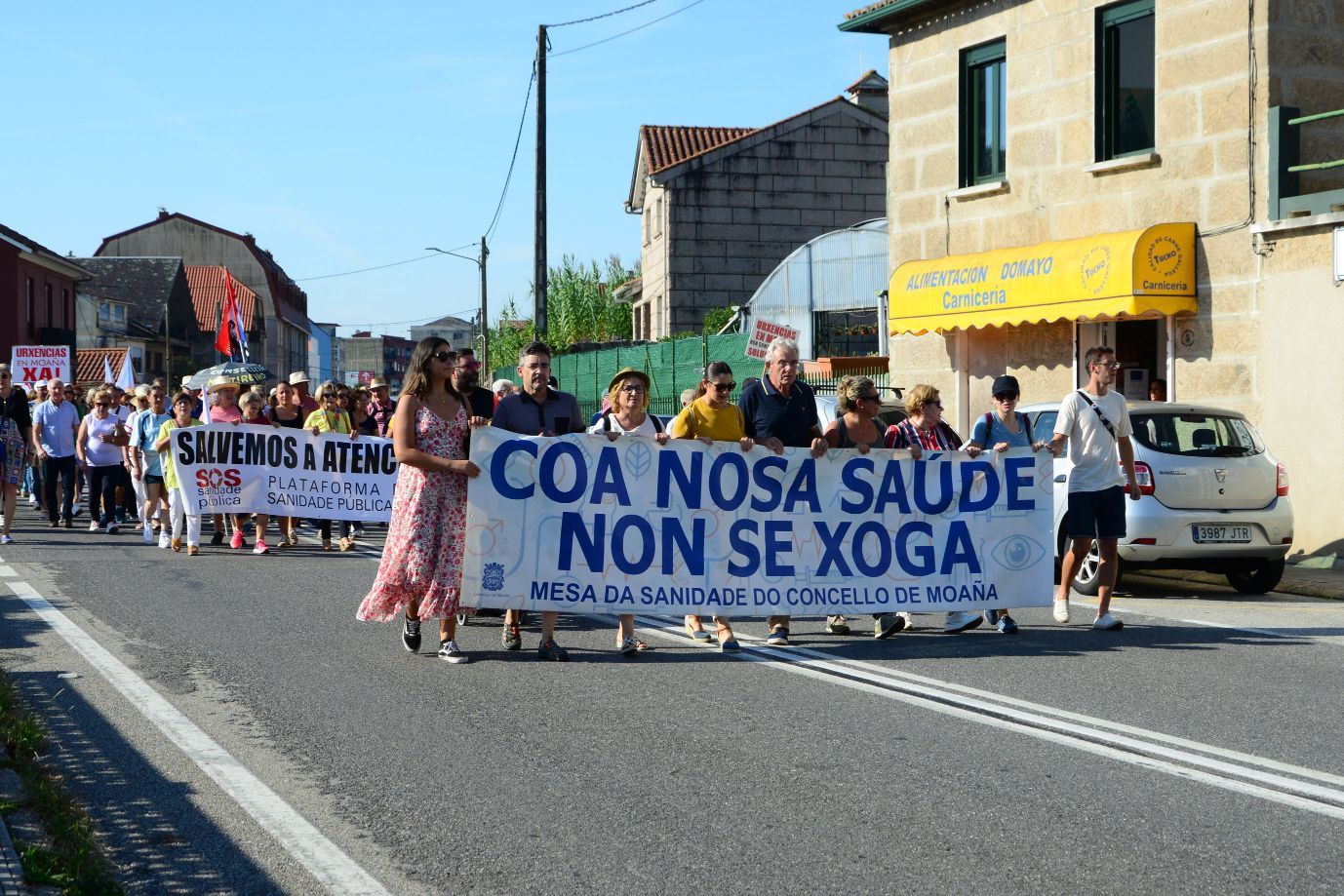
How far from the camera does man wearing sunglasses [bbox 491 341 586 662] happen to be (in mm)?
9852

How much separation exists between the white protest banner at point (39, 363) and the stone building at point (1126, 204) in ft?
70.5

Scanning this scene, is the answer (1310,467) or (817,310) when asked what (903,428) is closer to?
(1310,467)

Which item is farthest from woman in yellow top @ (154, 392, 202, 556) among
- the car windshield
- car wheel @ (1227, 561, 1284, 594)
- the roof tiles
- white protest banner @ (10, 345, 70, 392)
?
the roof tiles

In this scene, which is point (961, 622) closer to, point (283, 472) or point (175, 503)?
point (283, 472)

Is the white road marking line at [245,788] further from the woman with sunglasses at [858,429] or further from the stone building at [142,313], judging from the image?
the stone building at [142,313]

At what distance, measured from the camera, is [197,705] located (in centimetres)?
776

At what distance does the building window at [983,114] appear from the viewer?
851 inches

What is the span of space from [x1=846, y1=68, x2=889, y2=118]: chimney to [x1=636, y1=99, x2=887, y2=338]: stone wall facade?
3.01 m

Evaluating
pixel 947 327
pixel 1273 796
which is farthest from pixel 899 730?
pixel 947 327

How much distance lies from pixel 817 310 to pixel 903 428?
2858 centimetres

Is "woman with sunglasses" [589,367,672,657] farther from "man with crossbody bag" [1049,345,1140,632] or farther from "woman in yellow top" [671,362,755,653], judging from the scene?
"man with crossbody bag" [1049,345,1140,632]

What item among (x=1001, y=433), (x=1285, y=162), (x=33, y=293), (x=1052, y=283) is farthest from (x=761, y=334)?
(x=33, y=293)

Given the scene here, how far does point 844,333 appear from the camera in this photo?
133 feet

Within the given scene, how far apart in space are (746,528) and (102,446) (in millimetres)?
11826
